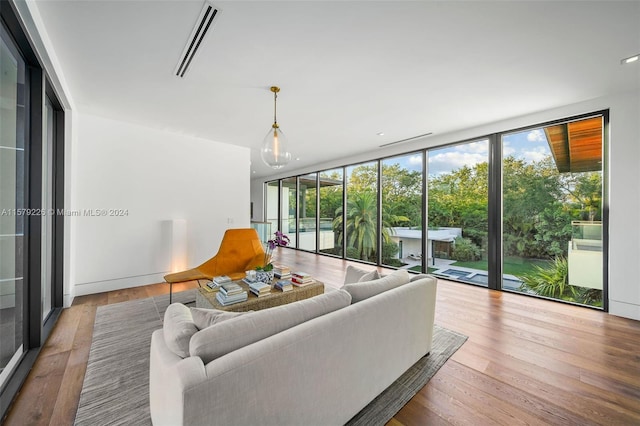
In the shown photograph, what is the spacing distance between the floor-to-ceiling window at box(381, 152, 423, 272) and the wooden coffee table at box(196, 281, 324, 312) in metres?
3.01

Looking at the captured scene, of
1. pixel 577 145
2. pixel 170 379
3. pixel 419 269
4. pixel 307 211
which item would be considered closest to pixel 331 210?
pixel 307 211

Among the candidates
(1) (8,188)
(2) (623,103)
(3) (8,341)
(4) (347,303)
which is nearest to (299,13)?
(4) (347,303)

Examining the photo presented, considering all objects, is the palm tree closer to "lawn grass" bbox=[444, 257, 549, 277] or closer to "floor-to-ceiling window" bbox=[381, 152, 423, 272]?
"floor-to-ceiling window" bbox=[381, 152, 423, 272]

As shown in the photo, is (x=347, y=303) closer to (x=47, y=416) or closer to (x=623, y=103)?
(x=47, y=416)

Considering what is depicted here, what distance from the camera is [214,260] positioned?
3.54 metres

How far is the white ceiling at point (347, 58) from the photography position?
1802 millimetres

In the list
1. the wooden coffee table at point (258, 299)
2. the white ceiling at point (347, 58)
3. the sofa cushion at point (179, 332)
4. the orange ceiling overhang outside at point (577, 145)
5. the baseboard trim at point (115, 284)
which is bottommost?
the baseboard trim at point (115, 284)

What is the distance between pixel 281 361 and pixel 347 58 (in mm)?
2443

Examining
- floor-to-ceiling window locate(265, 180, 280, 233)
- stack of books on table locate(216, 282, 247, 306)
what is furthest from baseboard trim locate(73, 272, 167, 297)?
floor-to-ceiling window locate(265, 180, 280, 233)

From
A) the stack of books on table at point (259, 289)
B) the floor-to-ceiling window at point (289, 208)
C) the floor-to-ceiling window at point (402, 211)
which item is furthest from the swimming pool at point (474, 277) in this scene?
the floor-to-ceiling window at point (289, 208)

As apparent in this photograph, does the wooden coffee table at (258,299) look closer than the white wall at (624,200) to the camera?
Yes

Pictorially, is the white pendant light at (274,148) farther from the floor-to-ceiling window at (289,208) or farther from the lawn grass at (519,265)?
the floor-to-ceiling window at (289,208)

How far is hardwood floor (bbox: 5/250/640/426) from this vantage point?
1.58 metres

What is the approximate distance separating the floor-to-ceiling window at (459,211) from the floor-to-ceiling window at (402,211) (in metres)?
0.22
